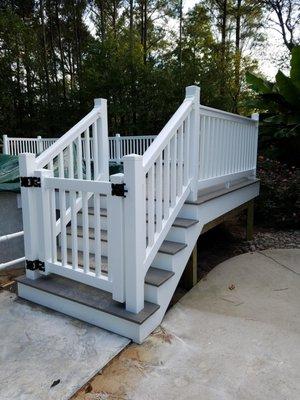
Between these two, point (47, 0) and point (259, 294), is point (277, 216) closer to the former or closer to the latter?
point (259, 294)

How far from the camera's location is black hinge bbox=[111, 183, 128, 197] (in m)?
1.92

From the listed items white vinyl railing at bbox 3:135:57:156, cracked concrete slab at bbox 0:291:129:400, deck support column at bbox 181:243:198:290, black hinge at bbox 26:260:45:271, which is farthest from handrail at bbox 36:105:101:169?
white vinyl railing at bbox 3:135:57:156

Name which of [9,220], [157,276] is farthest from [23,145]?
[157,276]

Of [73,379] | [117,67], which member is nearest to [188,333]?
[73,379]

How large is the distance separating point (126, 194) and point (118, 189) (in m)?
0.06

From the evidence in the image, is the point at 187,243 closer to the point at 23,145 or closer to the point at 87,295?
the point at 87,295

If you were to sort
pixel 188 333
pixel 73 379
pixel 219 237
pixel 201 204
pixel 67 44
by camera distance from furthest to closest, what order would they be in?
1. pixel 67 44
2. pixel 219 237
3. pixel 201 204
4. pixel 188 333
5. pixel 73 379

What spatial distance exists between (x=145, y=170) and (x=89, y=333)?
1.16 m

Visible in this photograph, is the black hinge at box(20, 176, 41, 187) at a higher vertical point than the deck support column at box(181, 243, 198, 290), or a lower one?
higher

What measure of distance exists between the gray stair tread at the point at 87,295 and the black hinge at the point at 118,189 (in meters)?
0.79

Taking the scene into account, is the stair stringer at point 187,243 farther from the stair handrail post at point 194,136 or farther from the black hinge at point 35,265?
the black hinge at point 35,265

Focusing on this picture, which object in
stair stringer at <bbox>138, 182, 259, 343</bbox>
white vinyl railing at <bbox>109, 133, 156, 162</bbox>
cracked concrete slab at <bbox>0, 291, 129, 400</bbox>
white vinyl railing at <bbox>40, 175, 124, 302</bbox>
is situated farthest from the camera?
white vinyl railing at <bbox>109, 133, 156, 162</bbox>

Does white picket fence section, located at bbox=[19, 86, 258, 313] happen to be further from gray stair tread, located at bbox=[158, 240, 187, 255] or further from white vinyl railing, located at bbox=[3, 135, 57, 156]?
white vinyl railing, located at bbox=[3, 135, 57, 156]

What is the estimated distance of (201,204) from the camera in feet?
9.12
